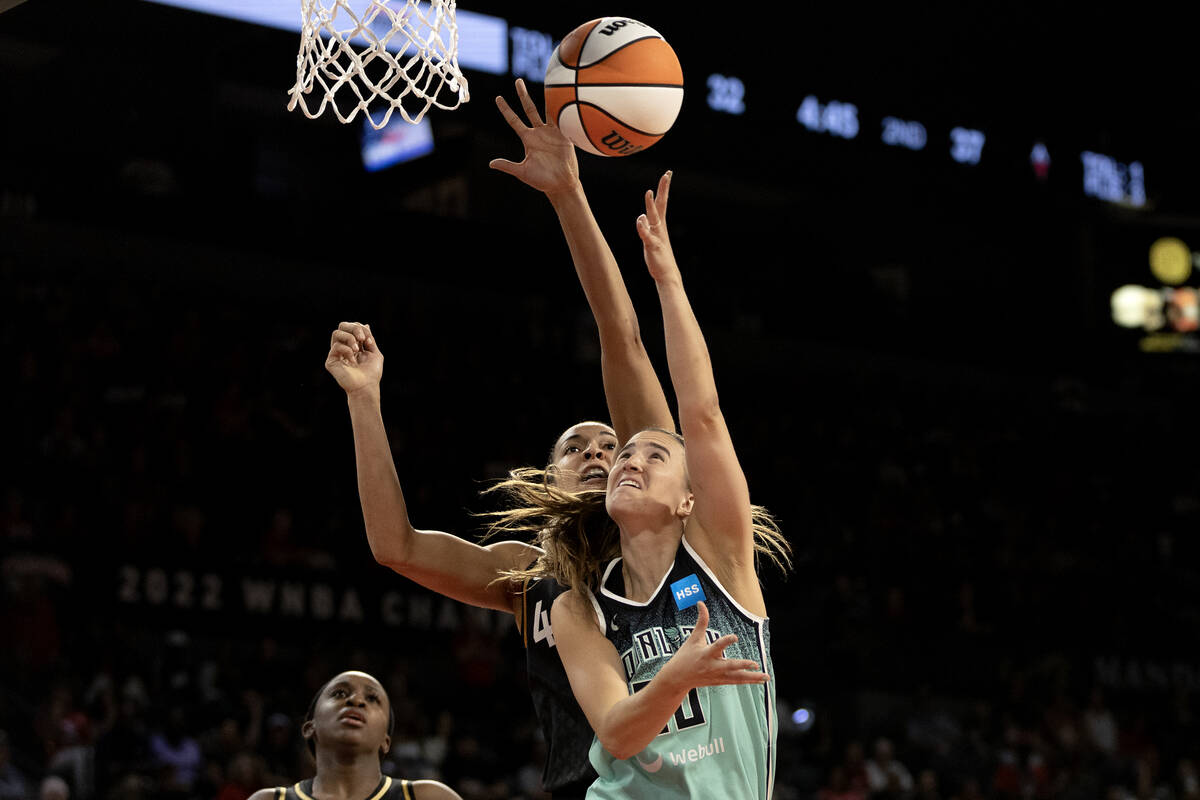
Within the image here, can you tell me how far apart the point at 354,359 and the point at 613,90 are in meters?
1.04

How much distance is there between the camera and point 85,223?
13.2 metres

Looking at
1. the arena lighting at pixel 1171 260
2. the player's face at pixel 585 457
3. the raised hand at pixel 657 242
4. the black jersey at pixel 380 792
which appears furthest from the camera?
the arena lighting at pixel 1171 260

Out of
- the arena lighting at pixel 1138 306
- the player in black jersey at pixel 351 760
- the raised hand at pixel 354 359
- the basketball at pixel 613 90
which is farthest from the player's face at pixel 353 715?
the arena lighting at pixel 1138 306

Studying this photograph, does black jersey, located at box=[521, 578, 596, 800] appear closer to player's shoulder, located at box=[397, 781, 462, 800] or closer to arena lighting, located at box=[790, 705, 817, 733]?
player's shoulder, located at box=[397, 781, 462, 800]

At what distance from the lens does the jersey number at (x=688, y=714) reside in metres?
3.20

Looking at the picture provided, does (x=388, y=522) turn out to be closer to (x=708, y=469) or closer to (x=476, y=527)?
(x=708, y=469)

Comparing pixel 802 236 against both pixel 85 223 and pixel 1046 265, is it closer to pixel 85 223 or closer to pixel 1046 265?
pixel 1046 265

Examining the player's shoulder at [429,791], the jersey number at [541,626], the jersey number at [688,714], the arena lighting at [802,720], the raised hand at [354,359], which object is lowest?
the arena lighting at [802,720]

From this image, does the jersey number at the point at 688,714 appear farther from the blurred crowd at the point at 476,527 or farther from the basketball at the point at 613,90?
the blurred crowd at the point at 476,527

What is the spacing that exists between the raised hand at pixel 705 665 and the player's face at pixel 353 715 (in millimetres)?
2000

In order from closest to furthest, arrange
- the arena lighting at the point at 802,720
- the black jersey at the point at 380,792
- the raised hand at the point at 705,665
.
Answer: the raised hand at the point at 705,665 < the black jersey at the point at 380,792 < the arena lighting at the point at 802,720

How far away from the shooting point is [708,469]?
3246mm

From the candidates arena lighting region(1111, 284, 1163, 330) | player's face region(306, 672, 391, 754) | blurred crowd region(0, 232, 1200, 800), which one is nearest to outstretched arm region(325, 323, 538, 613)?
player's face region(306, 672, 391, 754)

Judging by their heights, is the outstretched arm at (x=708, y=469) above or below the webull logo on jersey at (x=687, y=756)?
above
